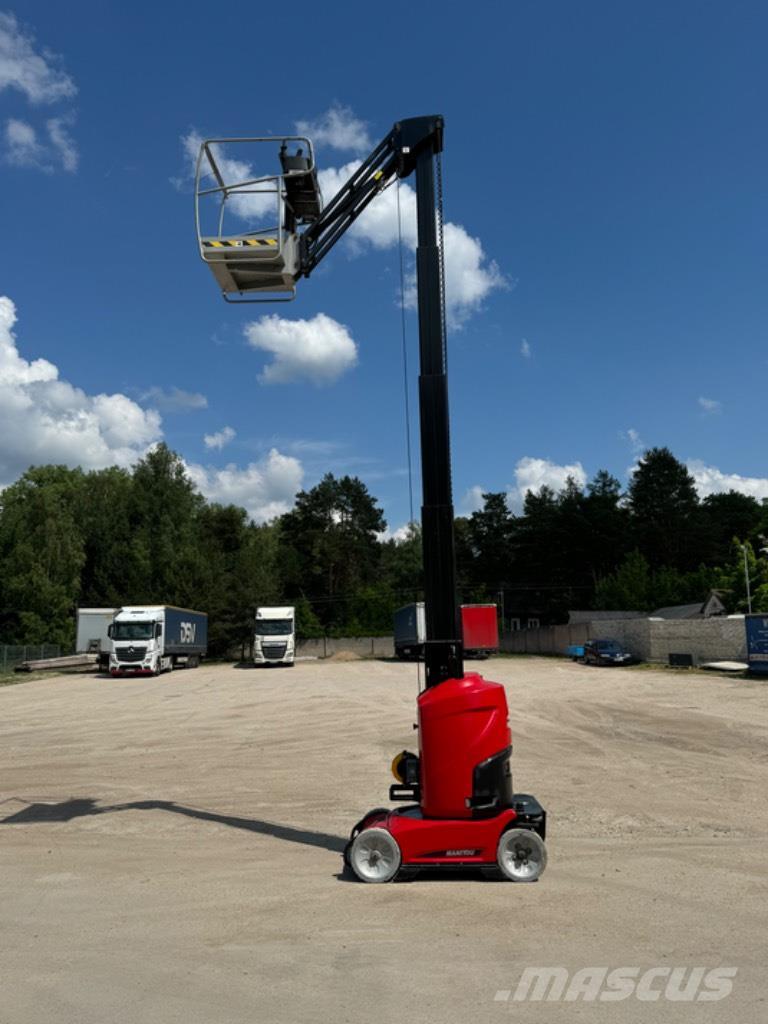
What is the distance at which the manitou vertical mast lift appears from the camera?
6969 mm

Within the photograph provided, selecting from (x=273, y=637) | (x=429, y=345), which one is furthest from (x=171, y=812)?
(x=273, y=637)

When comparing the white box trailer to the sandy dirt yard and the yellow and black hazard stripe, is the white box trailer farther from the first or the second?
the yellow and black hazard stripe

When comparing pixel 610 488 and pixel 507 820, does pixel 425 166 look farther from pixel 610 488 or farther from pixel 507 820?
pixel 610 488

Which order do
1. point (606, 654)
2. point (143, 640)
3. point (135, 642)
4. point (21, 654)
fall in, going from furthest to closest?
point (21, 654)
point (606, 654)
point (143, 640)
point (135, 642)

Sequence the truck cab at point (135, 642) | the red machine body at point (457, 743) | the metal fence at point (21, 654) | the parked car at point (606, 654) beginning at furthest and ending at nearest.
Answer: the metal fence at point (21, 654), the parked car at point (606, 654), the truck cab at point (135, 642), the red machine body at point (457, 743)

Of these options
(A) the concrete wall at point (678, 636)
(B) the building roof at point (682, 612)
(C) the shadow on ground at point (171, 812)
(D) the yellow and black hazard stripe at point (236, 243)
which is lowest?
(C) the shadow on ground at point (171, 812)

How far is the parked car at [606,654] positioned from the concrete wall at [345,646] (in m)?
31.6

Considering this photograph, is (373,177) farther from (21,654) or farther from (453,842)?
(21,654)

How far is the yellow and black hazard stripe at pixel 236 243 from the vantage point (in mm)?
8039

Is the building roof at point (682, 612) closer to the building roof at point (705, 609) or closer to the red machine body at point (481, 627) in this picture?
the building roof at point (705, 609)

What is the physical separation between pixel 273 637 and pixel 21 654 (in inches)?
733

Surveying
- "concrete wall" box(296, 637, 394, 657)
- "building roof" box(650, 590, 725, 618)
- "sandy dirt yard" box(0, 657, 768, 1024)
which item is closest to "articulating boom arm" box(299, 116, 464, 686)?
"sandy dirt yard" box(0, 657, 768, 1024)

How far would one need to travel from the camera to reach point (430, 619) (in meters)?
7.86

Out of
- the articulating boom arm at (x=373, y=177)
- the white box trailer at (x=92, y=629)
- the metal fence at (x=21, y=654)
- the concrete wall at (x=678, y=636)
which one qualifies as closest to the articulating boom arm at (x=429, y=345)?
the articulating boom arm at (x=373, y=177)
